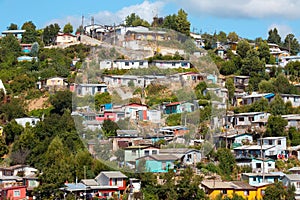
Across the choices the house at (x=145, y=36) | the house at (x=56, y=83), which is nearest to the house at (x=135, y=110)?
the house at (x=145, y=36)

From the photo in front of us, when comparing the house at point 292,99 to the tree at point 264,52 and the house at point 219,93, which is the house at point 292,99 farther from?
the tree at point 264,52

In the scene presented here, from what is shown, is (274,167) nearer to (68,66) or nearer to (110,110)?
(110,110)

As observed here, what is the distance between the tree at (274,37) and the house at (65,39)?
Answer: 8.43 m

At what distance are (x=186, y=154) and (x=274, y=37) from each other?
14.7 metres

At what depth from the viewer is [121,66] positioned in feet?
52.5

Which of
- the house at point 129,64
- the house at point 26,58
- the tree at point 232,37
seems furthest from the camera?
the tree at point 232,37

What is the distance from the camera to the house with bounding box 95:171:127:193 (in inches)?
456

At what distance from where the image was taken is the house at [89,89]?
1437 cm

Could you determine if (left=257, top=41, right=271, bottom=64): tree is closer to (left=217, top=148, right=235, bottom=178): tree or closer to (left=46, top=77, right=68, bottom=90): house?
(left=46, top=77, right=68, bottom=90): house

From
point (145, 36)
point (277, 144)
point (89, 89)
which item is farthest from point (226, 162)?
point (145, 36)

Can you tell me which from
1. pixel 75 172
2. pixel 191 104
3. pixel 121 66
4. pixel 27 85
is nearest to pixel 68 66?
pixel 27 85

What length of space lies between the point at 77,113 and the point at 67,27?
10779 millimetres

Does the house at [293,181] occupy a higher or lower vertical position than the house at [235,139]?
lower

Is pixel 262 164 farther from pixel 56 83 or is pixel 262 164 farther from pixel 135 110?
pixel 56 83
